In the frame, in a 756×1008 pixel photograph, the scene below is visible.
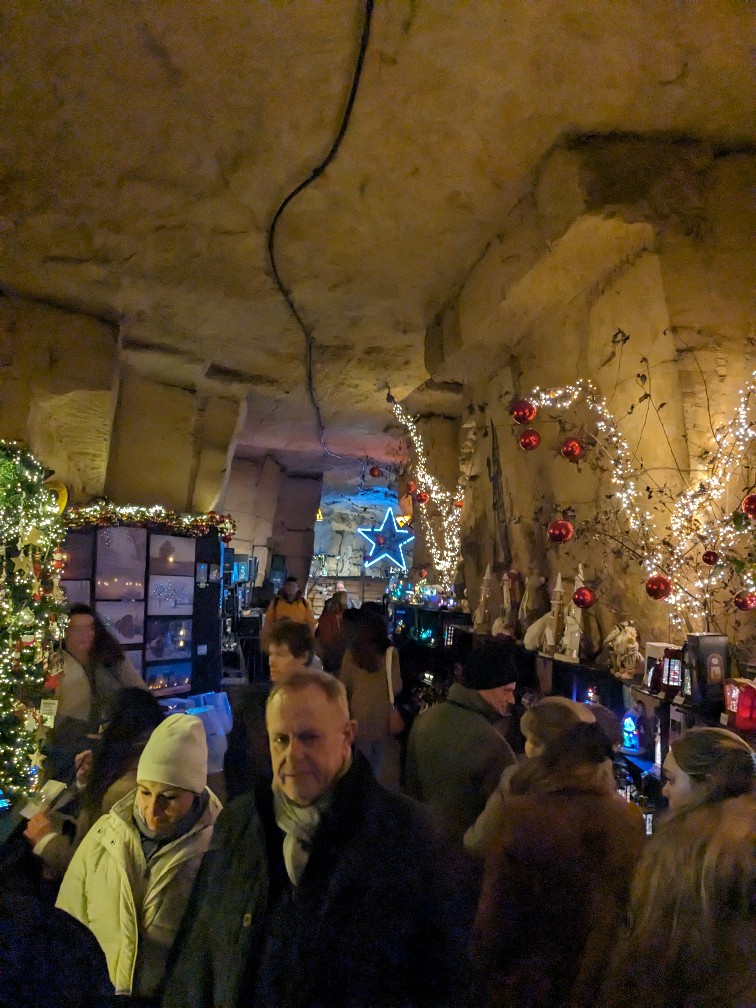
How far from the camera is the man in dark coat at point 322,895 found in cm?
124

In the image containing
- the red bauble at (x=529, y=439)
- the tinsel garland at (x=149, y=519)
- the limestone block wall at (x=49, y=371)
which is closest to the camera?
the red bauble at (x=529, y=439)

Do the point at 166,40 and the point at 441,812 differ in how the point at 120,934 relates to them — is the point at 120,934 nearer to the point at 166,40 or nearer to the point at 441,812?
the point at 441,812

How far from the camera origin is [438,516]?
836cm

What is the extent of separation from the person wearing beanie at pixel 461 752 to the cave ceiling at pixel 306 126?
8.85 feet

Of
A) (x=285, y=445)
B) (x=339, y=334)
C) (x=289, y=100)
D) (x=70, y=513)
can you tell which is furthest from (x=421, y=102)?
(x=285, y=445)

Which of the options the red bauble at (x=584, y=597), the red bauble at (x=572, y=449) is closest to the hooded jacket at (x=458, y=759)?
the red bauble at (x=584, y=597)

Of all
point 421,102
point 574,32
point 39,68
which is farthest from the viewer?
point 421,102

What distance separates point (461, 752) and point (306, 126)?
305cm

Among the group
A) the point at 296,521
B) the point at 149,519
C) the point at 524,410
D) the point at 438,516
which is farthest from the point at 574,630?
the point at 296,521

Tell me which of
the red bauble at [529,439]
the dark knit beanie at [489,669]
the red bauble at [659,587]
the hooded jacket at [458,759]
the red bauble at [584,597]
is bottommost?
the hooded jacket at [458,759]

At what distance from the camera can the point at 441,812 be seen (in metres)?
2.23

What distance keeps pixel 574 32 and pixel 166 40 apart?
175 centimetres

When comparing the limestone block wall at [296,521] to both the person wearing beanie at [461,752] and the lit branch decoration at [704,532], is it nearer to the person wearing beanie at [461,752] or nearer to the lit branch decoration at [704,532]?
the lit branch decoration at [704,532]

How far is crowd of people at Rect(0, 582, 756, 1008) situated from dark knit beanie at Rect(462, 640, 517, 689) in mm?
616
